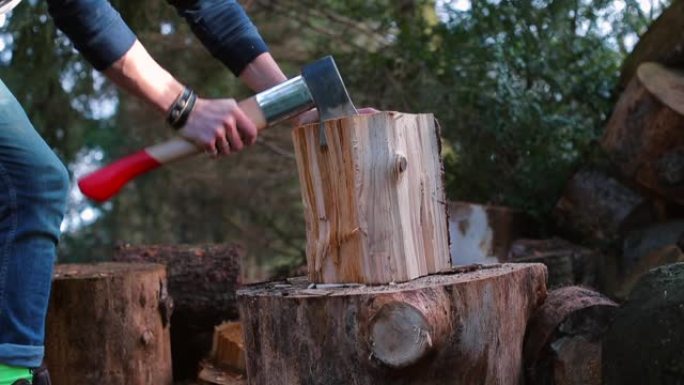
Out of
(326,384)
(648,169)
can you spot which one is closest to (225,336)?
(326,384)

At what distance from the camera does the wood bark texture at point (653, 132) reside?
4.27m

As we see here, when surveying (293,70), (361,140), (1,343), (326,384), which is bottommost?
(326,384)

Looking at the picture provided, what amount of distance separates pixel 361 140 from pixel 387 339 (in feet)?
1.84

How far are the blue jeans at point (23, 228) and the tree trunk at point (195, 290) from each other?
223 centimetres

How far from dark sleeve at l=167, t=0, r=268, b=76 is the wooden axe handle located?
44 cm

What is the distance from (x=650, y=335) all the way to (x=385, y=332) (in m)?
0.64

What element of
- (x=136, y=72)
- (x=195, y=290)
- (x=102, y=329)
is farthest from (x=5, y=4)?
(x=195, y=290)

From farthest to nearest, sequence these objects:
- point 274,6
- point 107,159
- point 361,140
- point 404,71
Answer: point 107,159, point 274,6, point 404,71, point 361,140

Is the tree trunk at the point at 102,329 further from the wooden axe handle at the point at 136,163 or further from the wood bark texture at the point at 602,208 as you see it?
the wood bark texture at the point at 602,208

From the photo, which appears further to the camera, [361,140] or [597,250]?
[597,250]

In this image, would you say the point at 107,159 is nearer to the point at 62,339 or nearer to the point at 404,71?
the point at 404,71

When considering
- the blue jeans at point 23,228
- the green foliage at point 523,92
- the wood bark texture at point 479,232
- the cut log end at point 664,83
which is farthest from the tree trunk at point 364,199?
the green foliage at point 523,92

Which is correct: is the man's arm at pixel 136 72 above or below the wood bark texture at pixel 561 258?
above

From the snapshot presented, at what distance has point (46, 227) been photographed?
6.94 feet
